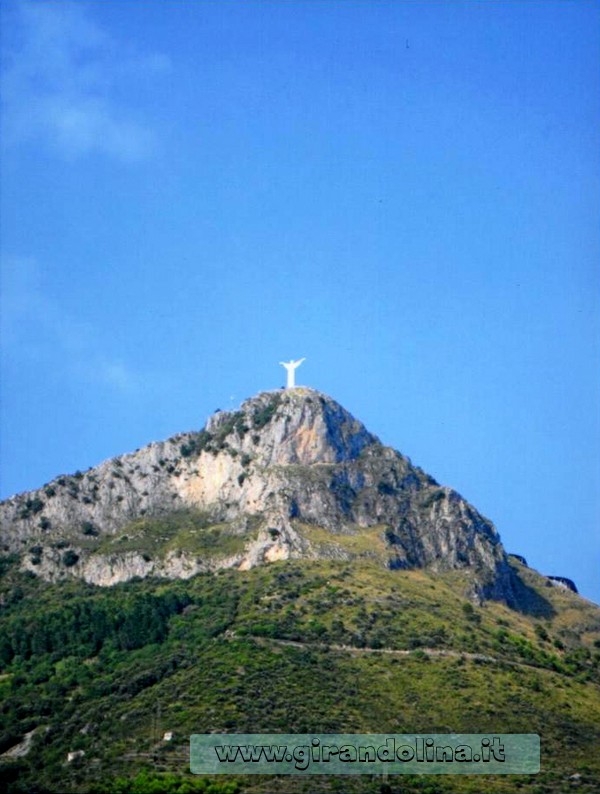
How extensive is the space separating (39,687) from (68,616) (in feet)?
51.2

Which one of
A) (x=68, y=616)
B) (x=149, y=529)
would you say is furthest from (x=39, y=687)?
(x=149, y=529)

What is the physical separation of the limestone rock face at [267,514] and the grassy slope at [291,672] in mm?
4165

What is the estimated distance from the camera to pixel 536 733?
450 feet

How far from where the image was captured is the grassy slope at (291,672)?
5133 inches

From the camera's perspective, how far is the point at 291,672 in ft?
471

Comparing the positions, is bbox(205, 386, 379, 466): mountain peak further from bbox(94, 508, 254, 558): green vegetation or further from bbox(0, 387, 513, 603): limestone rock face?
bbox(94, 508, 254, 558): green vegetation

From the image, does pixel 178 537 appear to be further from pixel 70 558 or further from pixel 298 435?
pixel 298 435

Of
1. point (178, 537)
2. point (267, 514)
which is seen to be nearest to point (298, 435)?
point (267, 514)

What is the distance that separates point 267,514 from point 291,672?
41.3m

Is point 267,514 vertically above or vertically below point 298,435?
below

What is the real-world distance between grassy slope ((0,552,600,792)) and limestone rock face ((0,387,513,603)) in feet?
13.7

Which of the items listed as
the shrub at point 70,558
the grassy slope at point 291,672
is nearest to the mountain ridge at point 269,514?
the shrub at point 70,558

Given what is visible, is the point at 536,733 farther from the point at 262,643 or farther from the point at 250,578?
the point at 250,578

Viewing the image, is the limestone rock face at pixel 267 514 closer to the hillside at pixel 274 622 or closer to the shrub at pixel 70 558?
the shrub at pixel 70 558
